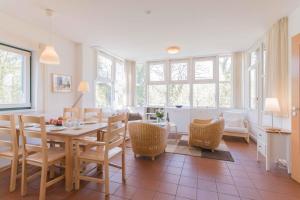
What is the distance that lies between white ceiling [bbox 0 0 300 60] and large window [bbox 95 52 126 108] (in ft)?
2.82

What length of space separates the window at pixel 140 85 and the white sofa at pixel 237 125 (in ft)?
10.3

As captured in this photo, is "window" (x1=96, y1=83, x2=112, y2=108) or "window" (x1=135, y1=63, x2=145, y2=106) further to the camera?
"window" (x1=135, y1=63, x2=145, y2=106)

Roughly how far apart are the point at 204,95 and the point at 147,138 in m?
3.53

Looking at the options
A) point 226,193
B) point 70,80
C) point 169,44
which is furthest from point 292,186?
point 70,80

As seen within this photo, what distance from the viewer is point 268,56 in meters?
3.18

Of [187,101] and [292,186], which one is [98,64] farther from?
[292,186]

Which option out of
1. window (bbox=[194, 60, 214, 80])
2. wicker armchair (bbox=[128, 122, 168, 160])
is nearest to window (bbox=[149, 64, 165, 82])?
window (bbox=[194, 60, 214, 80])

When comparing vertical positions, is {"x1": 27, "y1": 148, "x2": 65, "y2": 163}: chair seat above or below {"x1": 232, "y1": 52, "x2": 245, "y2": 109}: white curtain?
below

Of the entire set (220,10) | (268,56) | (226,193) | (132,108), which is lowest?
(226,193)

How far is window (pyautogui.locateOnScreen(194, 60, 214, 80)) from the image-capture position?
18.5 ft

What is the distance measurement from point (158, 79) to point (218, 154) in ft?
12.2

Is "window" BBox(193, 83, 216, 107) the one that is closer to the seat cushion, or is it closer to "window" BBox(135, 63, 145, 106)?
the seat cushion

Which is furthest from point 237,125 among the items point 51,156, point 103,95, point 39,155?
point 39,155

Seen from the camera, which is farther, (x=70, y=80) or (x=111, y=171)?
(x=70, y=80)
